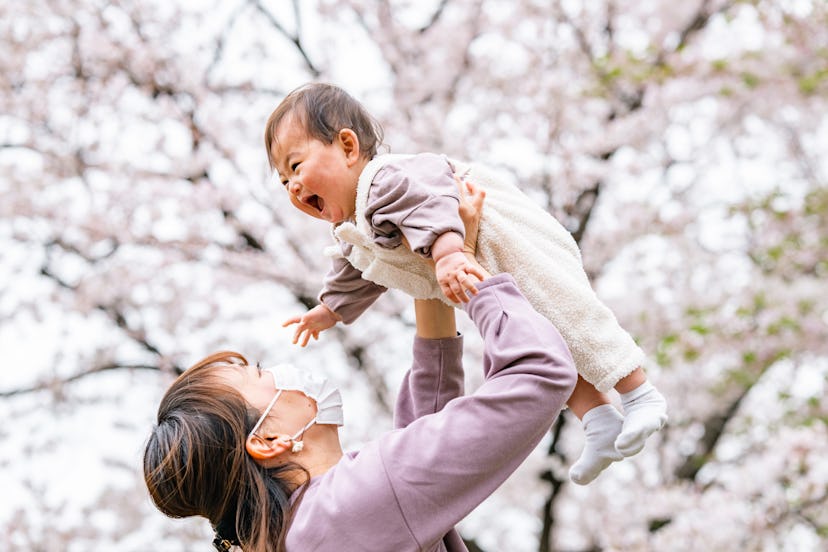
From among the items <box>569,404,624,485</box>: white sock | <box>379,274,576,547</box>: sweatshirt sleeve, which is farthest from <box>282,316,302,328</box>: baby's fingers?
<box>569,404,624,485</box>: white sock

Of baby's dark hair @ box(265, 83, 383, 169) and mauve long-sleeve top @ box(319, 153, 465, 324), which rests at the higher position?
baby's dark hair @ box(265, 83, 383, 169)

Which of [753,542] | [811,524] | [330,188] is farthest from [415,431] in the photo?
[753,542]

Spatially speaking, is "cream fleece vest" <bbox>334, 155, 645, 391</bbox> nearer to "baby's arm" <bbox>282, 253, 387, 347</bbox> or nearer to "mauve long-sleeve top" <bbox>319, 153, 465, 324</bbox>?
"mauve long-sleeve top" <bbox>319, 153, 465, 324</bbox>

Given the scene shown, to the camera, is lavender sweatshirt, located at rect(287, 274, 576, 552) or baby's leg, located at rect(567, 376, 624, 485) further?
baby's leg, located at rect(567, 376, 624, 485)

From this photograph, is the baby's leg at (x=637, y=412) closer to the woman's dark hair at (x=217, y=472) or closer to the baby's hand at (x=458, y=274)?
the baby's hand at (x=458, y=274)

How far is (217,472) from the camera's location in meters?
1.68

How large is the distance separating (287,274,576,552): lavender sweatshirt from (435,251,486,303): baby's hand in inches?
0.8

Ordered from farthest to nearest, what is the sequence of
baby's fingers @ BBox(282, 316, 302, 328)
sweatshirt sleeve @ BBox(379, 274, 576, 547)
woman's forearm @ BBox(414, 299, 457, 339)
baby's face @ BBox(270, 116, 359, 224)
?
baby's fingers @ BBox(282, 316, 302, 328)
woman's forearm @ BBox(414, 299, 457, 339)
baby's face @ BBox(270, 116, 359, 224)
sweatshirt sleeve @ BBox(379, 274, 576, 547)

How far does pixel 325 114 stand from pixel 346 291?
1.32 feet

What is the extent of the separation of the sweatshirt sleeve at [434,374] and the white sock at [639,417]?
0.37 metres

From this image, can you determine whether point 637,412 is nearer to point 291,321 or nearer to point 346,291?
point 346,291

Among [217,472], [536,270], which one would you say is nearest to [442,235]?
[536,270]

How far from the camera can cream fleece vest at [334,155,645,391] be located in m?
1.65

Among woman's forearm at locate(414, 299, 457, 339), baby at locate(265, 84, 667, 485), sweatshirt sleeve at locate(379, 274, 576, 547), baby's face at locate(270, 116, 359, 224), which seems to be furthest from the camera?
woman's forearm at locate(414, 299, 457, 339)
